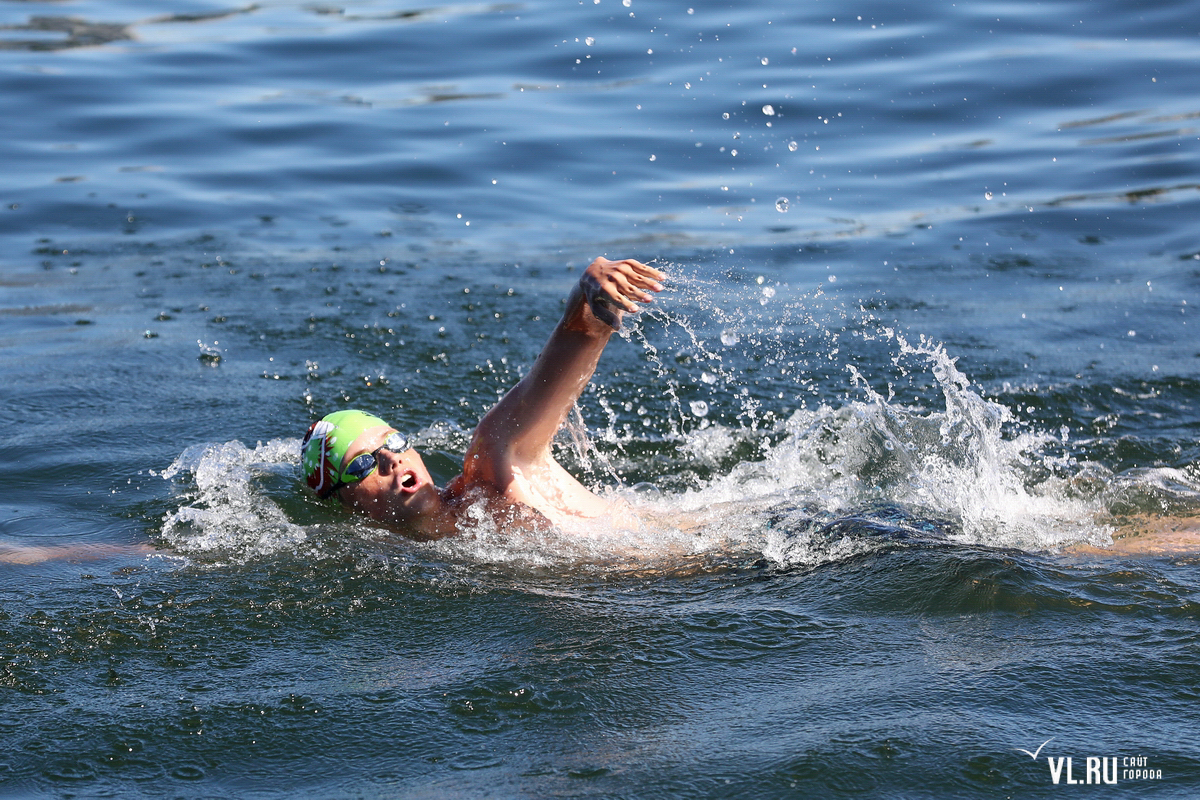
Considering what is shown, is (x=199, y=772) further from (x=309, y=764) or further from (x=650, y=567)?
(x=650, y=567)

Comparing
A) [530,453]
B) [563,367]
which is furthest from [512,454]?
[563,367]

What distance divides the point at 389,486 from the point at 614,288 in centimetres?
160

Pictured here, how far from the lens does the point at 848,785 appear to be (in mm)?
3539

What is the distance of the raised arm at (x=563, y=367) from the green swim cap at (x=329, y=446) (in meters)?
0.61

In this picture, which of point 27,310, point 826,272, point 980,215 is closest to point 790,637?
point 826,272

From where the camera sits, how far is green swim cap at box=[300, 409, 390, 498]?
5543mm

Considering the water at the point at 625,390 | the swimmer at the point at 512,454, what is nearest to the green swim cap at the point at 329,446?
the swimmer at the point at 512,454

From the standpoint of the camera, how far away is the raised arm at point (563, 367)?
4.64 m

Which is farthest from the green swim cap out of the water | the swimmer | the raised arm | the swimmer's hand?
the swimmer's hand

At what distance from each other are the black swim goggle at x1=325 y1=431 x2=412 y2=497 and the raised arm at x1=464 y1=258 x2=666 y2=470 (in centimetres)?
43

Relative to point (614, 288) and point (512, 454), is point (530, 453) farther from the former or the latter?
point (614, 288)

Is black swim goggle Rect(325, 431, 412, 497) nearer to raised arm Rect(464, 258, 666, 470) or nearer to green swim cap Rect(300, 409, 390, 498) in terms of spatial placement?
green swim cap Rect(300, 409, 390, 498)

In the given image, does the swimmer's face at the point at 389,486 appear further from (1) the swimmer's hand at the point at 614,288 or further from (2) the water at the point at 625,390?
(1) the swimmer's hand at the point at 614,288

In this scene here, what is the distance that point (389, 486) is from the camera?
5543mm
